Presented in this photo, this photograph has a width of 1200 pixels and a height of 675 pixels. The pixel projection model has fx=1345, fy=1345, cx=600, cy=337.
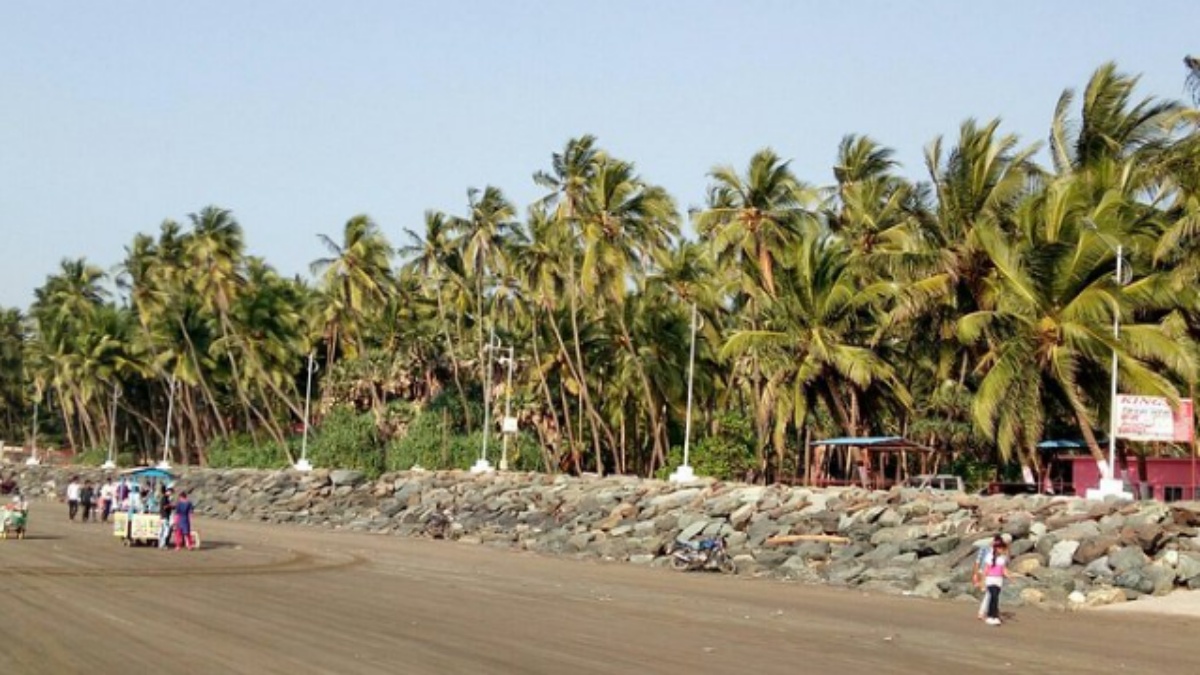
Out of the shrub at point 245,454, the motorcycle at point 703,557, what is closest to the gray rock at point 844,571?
the motorcycle at point 703,557

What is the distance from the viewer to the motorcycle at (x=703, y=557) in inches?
1339

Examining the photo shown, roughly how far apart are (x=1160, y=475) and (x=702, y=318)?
2271 cm

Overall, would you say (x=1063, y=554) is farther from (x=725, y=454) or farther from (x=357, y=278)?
(x=357, y=278)

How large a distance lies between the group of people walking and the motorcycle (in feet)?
42.9

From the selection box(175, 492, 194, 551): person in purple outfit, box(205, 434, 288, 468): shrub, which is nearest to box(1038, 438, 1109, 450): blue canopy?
box(175, 492, 194, 551): person in purple outfit

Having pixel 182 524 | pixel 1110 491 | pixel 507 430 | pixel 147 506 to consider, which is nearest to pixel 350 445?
pixel 507 430

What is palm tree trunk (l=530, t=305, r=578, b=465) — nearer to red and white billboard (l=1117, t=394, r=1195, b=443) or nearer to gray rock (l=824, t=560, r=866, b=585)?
gray rock (l=824, t=560, r=866, b=585)

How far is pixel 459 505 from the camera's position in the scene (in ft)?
177

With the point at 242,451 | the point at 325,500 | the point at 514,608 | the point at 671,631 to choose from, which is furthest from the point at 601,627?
the point at 242,451

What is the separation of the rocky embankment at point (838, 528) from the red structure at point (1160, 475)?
11.1 m

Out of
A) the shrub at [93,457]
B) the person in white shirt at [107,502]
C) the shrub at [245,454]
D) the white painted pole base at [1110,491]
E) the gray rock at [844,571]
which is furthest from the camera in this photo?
the shrub at [93,457]

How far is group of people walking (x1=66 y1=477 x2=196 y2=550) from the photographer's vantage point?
35.9 meters

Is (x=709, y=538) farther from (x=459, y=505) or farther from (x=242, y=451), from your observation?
(x=242, y=451)

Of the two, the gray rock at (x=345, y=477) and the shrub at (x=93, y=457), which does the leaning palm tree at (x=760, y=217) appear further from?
the shrub at (x=93, y=457)
